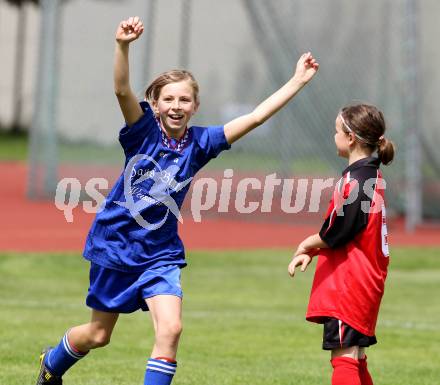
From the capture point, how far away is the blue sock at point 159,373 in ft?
18.9

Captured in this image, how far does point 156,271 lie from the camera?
19.8 ft

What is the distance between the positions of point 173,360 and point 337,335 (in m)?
0.82

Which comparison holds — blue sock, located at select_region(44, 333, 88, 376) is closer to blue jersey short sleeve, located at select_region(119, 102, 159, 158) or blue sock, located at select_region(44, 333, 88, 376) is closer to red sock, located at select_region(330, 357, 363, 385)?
blue jersey short sleeve, located at select_region(119, 102, 159, 158)

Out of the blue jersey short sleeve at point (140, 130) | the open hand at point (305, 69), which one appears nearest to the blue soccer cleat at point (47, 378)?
the blue jersey short sleeve at point (140, 130)

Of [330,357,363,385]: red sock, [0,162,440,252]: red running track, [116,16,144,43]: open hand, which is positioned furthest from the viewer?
[0,162,440,252]: red running track

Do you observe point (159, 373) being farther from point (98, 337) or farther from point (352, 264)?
point (352, 264)

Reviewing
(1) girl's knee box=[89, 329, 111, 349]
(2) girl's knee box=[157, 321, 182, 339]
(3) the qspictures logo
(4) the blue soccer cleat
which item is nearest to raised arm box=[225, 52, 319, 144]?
(2) girl's knee box=[157, 321, 182, 339]

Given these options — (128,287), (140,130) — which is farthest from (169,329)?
(140,130)

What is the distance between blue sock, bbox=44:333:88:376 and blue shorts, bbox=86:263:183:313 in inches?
14.8

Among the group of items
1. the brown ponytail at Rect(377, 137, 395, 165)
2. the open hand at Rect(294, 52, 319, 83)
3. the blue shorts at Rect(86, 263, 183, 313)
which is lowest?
the blue shorts at Rect(86, 263, 183, 313)

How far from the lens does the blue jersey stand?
6102 mm

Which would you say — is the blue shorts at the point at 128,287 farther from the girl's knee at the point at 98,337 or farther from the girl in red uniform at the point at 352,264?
the girl in red uniform at the point at 352,264

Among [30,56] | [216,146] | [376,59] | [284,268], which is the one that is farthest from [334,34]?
[30,56]

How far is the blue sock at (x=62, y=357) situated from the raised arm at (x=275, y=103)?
1.43 meters
